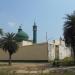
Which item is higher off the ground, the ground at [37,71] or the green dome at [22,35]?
the green dome at [22,35]

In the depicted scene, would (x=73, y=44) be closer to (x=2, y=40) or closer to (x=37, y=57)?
(x=2, y=40)

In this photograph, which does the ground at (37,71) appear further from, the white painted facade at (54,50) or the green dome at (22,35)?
the green dome at (22,35)

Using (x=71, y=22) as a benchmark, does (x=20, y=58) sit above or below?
below

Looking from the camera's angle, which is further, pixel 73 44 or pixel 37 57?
pixel 37 57

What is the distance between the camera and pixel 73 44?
51.6m

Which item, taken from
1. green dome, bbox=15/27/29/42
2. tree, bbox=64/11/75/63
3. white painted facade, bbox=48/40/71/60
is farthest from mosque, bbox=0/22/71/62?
tree, bbox=64/11/75/63

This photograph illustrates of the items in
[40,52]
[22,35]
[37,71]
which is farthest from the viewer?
[22,35]

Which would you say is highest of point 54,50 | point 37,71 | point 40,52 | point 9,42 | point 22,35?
point 22,35

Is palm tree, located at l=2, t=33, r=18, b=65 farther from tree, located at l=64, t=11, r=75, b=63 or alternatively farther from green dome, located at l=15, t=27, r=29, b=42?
green dome, located at l=15, t=27, r=29, b=42

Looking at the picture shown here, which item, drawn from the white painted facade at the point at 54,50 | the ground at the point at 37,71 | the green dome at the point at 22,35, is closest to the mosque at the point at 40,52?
the white painted facade at the point at 54,50

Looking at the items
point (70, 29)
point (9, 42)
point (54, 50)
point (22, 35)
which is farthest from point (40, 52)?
point (70, 29)

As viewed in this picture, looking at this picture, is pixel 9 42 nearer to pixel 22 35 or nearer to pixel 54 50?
pixel 54 50

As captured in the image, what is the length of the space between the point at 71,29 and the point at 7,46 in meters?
15.7

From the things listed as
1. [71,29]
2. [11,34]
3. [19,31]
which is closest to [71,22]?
[71,29]
